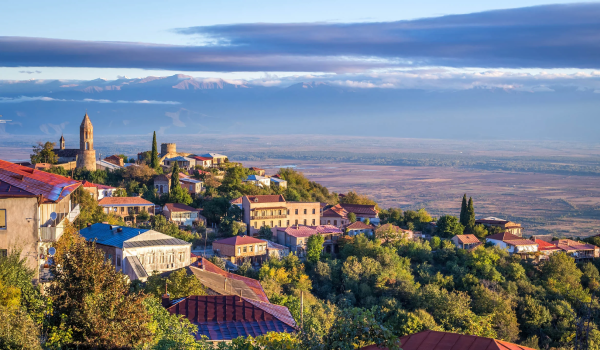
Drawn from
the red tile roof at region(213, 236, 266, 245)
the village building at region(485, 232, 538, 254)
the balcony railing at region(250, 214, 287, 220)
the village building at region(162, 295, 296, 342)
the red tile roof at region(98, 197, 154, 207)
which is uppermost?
the village building at region(162, 295, 296, 342)

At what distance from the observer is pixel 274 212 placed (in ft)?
153

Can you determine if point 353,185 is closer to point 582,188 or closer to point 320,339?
point 582,188

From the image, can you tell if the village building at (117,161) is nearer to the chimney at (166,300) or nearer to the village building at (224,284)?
the village building at (224,284)

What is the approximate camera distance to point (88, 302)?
10211 mm

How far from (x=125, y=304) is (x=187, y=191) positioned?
38345 mm

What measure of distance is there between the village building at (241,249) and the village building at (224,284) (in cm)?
1071

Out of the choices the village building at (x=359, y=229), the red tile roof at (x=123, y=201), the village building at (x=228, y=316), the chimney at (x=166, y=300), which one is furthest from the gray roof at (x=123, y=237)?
the village building at (x=359, y=229)

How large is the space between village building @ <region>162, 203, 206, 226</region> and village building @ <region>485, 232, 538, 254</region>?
74.6ft

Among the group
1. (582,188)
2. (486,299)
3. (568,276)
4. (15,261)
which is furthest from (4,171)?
(582,188)

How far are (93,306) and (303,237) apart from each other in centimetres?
3322

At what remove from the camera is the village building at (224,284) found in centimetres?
2216

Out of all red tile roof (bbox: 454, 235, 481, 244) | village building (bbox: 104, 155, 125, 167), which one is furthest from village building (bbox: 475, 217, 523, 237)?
village building (bbox: 104, 155, 125, 167)

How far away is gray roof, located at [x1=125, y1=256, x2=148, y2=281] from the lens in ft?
74.4

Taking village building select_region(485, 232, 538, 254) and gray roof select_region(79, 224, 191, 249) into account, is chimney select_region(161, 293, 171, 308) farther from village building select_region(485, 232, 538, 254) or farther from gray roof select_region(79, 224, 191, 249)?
village building select_region(485, 232, 538, 254)
